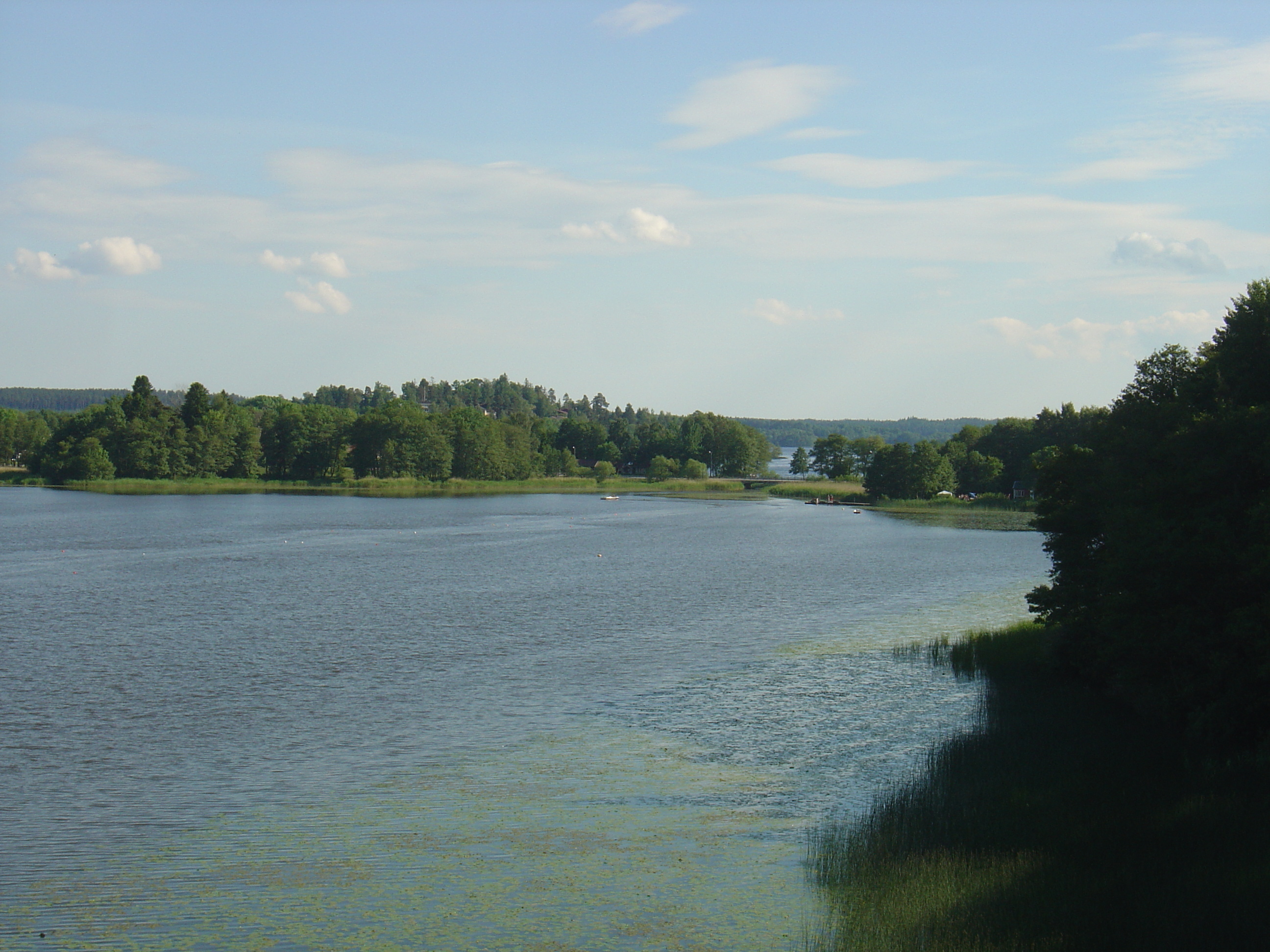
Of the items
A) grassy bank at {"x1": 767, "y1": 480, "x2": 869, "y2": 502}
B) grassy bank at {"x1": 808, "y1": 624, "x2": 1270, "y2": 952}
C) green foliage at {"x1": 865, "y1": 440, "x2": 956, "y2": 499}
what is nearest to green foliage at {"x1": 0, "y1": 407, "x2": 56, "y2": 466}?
grassy bank at {"x1": 767, "y1": 480, "x2": 869, "y2": 502}

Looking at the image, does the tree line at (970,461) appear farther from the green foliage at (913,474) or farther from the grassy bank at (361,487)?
the grassy bank at (361,487)

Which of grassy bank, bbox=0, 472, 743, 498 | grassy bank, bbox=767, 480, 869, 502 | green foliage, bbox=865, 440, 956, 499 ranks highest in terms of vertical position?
green foliage, bbox=865, 440, 956, 499

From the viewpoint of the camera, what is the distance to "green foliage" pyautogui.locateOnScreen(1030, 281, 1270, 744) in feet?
68.7

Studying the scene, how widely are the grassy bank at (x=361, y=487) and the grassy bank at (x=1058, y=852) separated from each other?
145m

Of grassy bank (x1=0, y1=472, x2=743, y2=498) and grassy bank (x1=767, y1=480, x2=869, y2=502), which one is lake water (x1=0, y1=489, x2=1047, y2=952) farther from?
grassy bank (x1=767, y1=480, x2=869, y2=502)

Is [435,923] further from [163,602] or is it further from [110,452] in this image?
[110,452]

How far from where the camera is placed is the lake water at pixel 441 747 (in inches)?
599

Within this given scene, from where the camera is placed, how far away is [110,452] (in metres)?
161

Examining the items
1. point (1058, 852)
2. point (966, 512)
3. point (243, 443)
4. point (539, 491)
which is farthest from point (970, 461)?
point (1058, 852)

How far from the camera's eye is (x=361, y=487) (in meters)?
171

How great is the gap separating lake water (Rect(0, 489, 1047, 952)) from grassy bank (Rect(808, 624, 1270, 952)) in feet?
3.83

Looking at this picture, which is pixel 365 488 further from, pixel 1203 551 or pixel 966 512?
pixel 1203 551

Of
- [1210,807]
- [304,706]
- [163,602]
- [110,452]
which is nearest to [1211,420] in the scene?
[1210,807]

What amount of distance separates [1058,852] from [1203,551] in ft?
28.7
